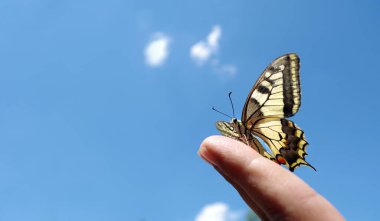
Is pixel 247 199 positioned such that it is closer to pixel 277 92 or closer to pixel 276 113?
pixel 276 113

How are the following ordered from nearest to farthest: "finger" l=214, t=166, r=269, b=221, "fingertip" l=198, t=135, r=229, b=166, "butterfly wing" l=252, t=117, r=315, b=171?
→ 1. "fingertip" l=198, t=135, r=229, b=166
2. "finger" l=214, t=166, r=269, b=221
3. "butterfly wing" l=252, t=117, r=315, b=171

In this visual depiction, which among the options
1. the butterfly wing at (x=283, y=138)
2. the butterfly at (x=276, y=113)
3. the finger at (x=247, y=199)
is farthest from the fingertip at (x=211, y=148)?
the butterfly wing at (x=283, y=138)

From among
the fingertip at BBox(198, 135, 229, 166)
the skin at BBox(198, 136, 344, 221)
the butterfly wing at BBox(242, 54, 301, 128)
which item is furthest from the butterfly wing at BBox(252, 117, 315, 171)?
the skin at BBox(198, 136, 344, 221)

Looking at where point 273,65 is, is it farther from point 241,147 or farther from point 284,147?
point 241,147

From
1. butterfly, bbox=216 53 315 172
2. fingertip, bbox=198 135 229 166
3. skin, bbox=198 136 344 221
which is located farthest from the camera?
butterfly, bbox=216 53 315 172

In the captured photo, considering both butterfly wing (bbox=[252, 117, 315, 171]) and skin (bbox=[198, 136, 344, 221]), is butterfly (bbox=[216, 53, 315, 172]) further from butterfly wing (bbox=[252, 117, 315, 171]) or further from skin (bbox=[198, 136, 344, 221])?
skin (bbox=[198, 136, 344, 221])

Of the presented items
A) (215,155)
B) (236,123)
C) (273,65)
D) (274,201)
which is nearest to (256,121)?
(236,123)

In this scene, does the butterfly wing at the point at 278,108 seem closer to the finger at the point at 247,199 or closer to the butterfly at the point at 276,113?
the butterfly at the point at 276,113
